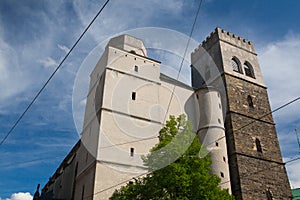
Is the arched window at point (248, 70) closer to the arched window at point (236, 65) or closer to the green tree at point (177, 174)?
the arched window at point (236, 65)

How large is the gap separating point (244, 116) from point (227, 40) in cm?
859

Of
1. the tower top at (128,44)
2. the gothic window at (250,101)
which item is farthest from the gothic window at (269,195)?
the tower top at (128,44)

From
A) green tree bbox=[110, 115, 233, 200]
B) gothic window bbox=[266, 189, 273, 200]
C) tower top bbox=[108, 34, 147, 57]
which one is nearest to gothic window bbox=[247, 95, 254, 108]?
gothic window bbox=[266, 189, 273, 200]

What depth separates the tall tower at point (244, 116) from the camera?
19.3 meters

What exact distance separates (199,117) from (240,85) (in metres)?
5.93

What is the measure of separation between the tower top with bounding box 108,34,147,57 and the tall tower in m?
7.51

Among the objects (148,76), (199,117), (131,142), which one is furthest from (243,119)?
(131,142)

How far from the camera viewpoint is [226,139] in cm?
2088

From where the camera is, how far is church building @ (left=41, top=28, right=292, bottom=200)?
16.5 metres

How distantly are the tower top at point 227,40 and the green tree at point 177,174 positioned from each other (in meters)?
16.3

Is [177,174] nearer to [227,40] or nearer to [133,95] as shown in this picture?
[133,95]

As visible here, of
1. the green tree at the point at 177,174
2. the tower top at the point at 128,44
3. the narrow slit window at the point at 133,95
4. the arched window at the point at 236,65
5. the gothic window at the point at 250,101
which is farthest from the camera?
the arched window at the point at 236,65

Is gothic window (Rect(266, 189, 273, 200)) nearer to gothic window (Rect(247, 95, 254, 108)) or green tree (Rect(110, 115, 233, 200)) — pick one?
gothic window (Rect(247, 95, 254, 108))

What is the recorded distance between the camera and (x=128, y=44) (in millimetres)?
22516
